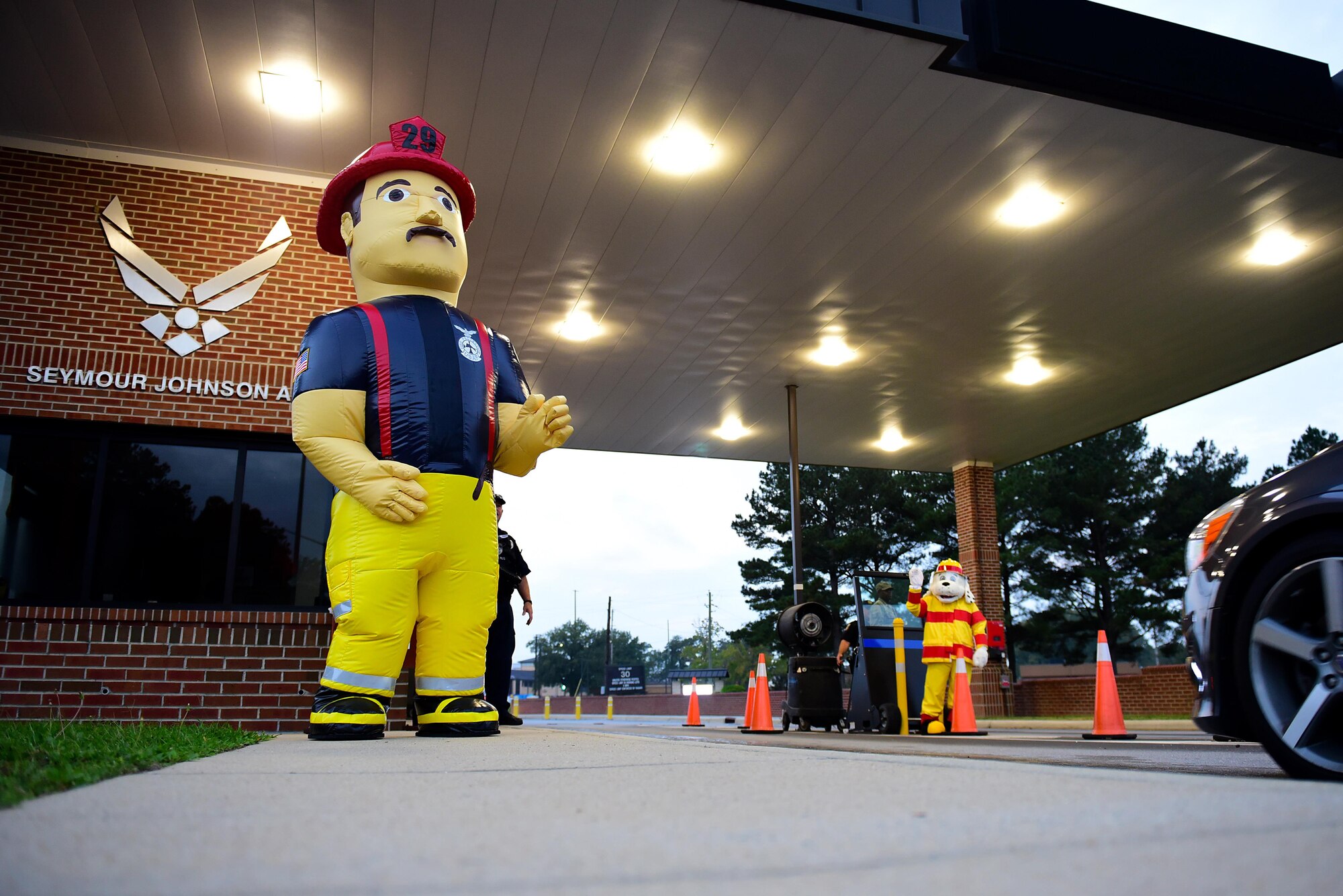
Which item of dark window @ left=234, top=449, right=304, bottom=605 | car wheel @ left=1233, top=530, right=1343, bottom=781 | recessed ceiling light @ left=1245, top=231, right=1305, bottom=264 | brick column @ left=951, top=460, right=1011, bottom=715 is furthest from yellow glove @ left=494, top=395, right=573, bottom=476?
brick column @ left=951, top=460, right=1011, bottom=715

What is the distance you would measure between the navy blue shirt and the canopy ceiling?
275cm

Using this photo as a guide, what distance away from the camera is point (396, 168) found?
4.93 m

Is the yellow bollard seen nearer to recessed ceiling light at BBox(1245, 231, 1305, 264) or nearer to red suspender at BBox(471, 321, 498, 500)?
recessed ceiling light at BBox(1245, 231, 1305, 264)

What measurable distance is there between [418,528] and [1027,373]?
430 inches

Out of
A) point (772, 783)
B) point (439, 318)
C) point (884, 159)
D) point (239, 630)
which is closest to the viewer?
point (772, 783)

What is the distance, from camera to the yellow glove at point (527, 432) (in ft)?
15.6

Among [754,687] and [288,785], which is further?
[754,687]

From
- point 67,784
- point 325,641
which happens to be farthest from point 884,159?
point 67,784

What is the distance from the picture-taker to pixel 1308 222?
29.2 ft

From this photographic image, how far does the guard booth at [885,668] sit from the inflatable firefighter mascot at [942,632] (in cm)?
26

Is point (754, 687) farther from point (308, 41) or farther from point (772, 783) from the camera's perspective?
point (772, 783)

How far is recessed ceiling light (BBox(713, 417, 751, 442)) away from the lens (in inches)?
612

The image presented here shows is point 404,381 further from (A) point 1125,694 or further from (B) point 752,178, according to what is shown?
(A) point 1125,694

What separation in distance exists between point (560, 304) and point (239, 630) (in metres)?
5.76
